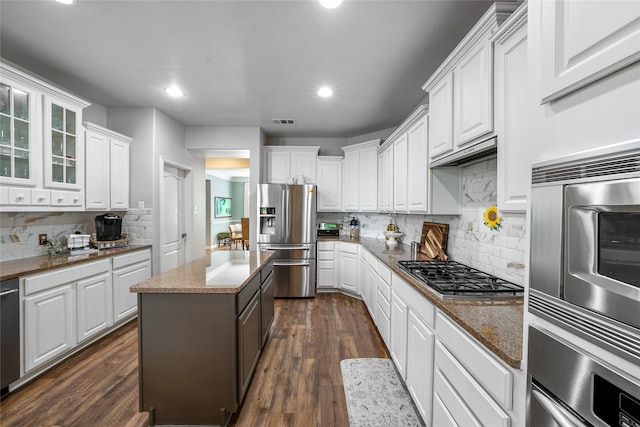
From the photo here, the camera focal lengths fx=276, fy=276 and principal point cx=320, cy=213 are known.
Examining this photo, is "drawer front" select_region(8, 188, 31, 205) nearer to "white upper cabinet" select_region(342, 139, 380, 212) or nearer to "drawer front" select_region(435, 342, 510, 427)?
"drawer front" select_region(435, 342, 510, 427)

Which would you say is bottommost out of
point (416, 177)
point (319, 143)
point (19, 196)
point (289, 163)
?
point (19, 196)

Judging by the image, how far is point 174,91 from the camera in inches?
122

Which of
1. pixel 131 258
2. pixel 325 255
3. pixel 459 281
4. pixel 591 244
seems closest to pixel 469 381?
pixel 459 281

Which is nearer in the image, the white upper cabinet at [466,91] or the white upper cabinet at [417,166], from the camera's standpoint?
the white upper cabinet at [466,91]

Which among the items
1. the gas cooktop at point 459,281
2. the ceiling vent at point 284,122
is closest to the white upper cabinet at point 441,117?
the gas cooktop at point 459,281

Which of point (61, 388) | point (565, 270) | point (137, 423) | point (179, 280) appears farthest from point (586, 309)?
point (61, 388)

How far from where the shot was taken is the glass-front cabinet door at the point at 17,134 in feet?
7.06

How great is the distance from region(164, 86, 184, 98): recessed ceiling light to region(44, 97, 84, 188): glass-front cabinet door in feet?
2.87

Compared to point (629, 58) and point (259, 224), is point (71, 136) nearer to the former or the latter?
point (259, 224)

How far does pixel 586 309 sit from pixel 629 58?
545 mm

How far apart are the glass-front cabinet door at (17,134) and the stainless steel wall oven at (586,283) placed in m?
3.36

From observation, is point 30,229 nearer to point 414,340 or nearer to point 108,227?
A: point 108,227

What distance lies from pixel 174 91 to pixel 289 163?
6.53ft

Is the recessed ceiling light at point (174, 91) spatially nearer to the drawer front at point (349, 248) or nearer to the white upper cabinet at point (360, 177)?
the white upper cabinet at point (360, 177)
